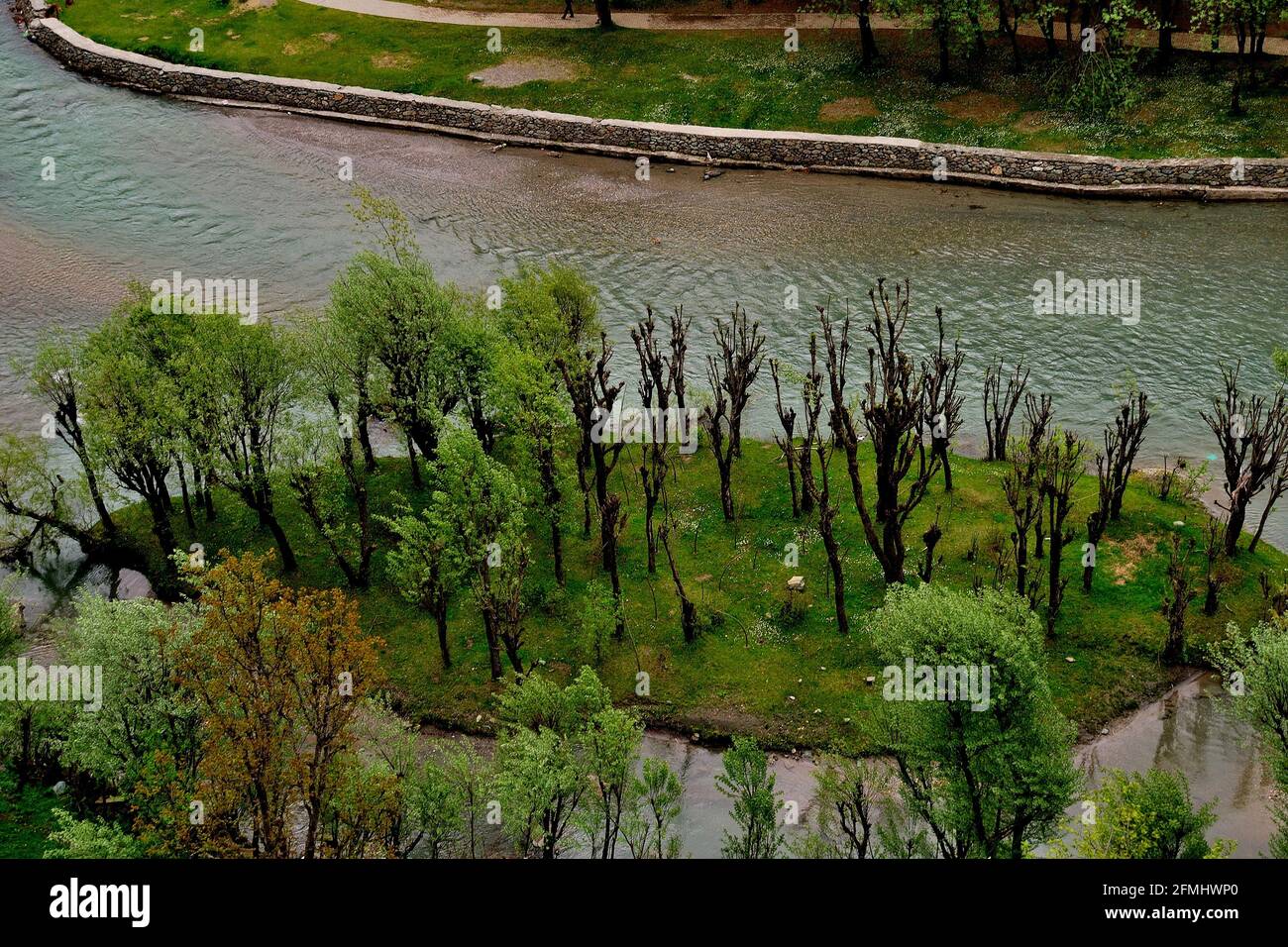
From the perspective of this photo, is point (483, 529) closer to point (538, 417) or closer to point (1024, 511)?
point (538, 417)

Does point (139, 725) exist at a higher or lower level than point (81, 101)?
lower

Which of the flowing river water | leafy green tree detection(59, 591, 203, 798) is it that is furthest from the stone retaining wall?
leafy green tree detection(59, 591, 203, 798)

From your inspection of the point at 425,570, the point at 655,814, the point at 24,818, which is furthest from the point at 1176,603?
the point at 24,818

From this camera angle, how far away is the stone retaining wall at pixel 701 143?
69.6 metres

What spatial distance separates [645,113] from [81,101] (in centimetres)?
4077

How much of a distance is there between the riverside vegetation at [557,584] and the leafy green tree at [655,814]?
21 cm

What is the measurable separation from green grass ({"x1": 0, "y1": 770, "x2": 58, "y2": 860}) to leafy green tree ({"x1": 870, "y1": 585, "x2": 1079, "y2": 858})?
25608 mm

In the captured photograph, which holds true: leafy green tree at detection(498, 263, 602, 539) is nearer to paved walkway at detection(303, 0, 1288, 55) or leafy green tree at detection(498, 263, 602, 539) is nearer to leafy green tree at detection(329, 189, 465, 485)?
leafy green tree at detection(329, 189, 465, 485)

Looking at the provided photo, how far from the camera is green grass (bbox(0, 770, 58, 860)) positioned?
38.2 metres

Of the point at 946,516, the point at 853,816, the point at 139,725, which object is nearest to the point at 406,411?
the point at 139,725

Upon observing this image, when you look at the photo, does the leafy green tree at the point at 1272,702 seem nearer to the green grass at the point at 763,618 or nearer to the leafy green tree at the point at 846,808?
the green grass at the point at 763,618

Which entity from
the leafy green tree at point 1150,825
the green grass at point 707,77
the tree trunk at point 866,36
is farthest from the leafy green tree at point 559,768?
the tree trunk at point 866,36

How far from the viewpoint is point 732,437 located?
5044cm
